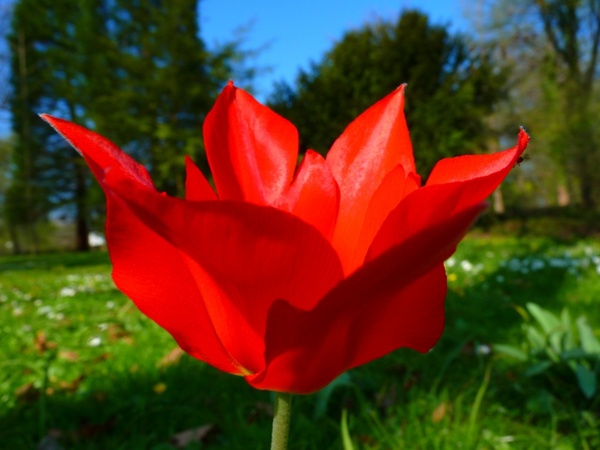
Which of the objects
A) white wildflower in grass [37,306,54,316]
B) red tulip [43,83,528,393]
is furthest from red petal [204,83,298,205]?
white wildflower in grass [37,306,54,316]

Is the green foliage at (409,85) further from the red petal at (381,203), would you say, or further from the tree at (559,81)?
the red petal at (381,203)

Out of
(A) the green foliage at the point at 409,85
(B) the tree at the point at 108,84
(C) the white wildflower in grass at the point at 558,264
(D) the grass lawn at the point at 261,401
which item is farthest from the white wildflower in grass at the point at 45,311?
(B) the tree at the point at 108,84

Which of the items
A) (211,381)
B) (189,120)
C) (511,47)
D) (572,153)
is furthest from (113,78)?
(211,381)

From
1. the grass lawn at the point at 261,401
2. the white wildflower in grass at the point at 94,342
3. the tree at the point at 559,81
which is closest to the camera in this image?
the grass lawn at the point at 261,401

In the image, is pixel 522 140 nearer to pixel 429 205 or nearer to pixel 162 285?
pixel 429 205

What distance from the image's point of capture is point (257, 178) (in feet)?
1.43

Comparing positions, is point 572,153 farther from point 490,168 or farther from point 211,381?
point 490,168

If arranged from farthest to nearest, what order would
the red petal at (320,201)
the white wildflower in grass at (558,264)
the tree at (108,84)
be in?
1. the tree at (108,84)
2. the white wildflower in grass at (558,264)
3. the red petal at (320,201)

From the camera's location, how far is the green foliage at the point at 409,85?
477 inches

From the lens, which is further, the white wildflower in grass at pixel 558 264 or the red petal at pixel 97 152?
the white wildflower in grass at pixel 558 264

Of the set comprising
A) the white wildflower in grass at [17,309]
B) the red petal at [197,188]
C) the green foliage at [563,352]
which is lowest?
the white wildflower in grass at [17,309]

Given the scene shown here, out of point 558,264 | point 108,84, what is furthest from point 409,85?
point 108,84

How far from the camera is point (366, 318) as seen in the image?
351 millimetres

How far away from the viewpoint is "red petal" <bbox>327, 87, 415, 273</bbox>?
401 millimetres
